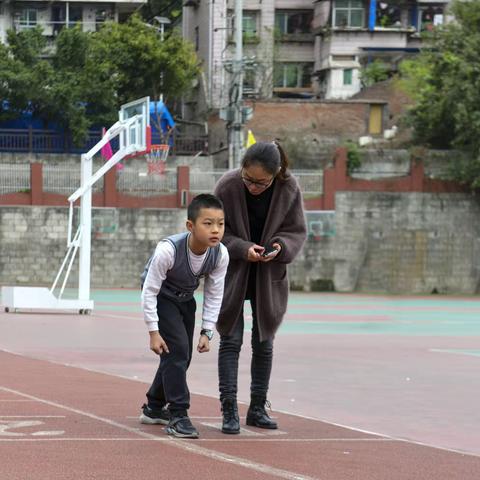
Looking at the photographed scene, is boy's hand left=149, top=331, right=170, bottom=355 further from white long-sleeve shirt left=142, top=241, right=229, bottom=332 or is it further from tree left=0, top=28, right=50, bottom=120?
tree left=0, top=28, right=50, bottom=120

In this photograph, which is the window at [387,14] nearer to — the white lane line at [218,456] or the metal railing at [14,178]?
the metal railing at [14,178]

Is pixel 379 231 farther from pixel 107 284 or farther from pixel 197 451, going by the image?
pixel 197 451

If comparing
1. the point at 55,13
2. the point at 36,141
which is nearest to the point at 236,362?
the point at 36,141

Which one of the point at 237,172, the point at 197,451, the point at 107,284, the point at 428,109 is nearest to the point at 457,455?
the point at 197,451

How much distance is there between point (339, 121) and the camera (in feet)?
162

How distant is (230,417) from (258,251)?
3.44 ft

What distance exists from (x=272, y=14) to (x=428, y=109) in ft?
46.4

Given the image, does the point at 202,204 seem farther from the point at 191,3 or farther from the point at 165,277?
the point at 191,3

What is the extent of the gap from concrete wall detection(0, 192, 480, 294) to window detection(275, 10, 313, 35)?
21.3 meters

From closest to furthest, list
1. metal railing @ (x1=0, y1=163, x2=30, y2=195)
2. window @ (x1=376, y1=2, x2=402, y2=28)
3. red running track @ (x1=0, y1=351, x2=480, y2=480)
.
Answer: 1. red running track @ (x1=0, y1=351, x2=480, y2=480)
2. metal railing @ (x1=0, y1=163, x2=30, y2=195)
3. window @ (x1=376, y1=2, x2=402, y2=28)

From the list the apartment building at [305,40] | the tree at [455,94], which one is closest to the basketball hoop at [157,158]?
the tree at [455,94]

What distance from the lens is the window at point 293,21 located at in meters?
60.2

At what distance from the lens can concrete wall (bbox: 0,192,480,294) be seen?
128ft

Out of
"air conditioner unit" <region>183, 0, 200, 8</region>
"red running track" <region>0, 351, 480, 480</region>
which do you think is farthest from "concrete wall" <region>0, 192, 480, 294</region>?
"red running track" <region>0, 351, 480, 480</region>
